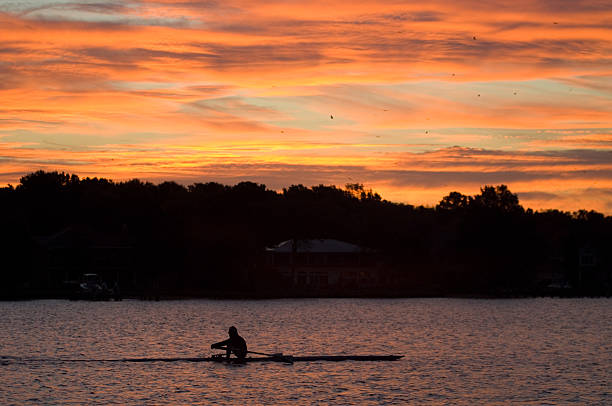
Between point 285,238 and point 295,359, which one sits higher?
point 285,238

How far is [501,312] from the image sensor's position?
131m

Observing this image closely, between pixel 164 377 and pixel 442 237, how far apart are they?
472 feet

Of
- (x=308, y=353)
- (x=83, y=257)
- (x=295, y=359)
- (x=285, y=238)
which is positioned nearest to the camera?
(x=295, y=359)

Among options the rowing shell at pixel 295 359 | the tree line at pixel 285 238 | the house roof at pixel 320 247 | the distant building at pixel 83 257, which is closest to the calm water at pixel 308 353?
the rowing shell at pixel 295 359

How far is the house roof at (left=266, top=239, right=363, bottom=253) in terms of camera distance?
178 m

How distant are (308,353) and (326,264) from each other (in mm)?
113196

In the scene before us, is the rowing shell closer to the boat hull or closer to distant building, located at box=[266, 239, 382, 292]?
the boat hull

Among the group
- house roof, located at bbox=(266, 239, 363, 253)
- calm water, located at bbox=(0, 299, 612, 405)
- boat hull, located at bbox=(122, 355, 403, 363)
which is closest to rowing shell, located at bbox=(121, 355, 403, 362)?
boat hull, located at bbox=(122, 355, 403, 363)

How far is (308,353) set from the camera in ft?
219

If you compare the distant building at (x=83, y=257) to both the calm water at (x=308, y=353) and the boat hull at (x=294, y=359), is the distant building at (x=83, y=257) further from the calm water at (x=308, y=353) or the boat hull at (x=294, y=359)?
the boat hull at (x=294, y=359)

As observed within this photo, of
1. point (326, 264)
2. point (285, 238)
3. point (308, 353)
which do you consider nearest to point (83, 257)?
point (285, 238)

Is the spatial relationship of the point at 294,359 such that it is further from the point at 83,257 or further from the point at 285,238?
the point at 285,238

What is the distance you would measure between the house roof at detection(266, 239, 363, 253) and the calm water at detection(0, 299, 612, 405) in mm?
52926

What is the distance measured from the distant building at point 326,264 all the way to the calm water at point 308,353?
5312 centimetres
